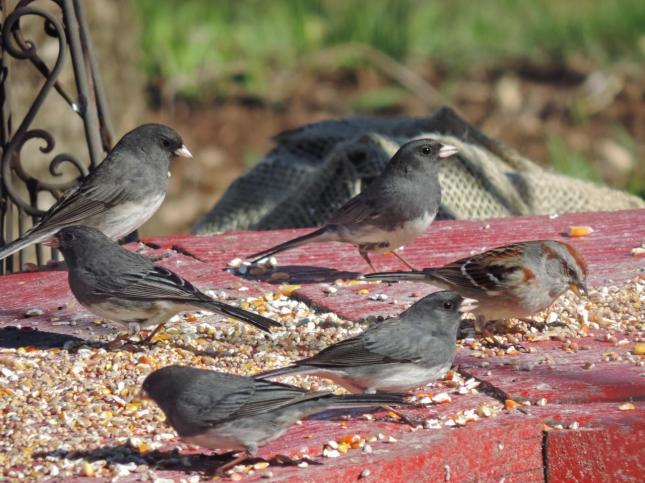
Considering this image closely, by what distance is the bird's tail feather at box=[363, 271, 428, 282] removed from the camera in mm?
4562

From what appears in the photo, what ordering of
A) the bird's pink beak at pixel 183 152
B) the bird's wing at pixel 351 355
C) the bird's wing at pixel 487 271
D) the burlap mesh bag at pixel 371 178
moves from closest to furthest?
the bird's wing at pixel 351 355 → the bird's wing at pixel 487 271 → the bird's pink beak at pixel 183 152 → the burlap mesh bag at pixel 371 178

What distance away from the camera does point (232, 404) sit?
11.1 ft

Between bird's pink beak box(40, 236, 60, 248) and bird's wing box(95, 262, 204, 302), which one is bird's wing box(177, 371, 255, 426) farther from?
bird's pink beak box(40, 236, 60, 248)

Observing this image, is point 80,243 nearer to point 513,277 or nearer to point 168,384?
point 168,384

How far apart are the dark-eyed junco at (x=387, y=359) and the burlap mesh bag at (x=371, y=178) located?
2.67 meters

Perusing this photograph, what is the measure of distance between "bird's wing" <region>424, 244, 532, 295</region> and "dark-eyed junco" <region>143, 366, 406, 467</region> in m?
1.08

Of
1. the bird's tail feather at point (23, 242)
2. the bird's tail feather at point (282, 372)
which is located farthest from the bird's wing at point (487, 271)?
the bird's tail feather at point (23, 242)

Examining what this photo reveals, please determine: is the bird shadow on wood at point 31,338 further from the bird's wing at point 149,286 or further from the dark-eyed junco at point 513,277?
the dark-eyed junco at point 513,277

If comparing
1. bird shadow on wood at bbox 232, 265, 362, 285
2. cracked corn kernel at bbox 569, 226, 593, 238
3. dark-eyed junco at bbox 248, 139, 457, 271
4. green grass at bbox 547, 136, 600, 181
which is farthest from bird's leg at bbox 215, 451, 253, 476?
green grass at bbox 547, 136, 600, 181

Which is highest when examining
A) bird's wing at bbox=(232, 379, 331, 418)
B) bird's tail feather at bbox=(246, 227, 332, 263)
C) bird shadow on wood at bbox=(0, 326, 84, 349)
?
bird's tail feather at bbox=(246, 227, 332, 263)

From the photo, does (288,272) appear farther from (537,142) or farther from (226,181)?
(537,142)

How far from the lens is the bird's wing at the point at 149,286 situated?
437 centimetres

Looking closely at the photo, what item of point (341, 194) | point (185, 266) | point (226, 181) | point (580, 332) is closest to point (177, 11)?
point (226, 181)

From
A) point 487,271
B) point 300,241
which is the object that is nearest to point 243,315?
point 487,271
